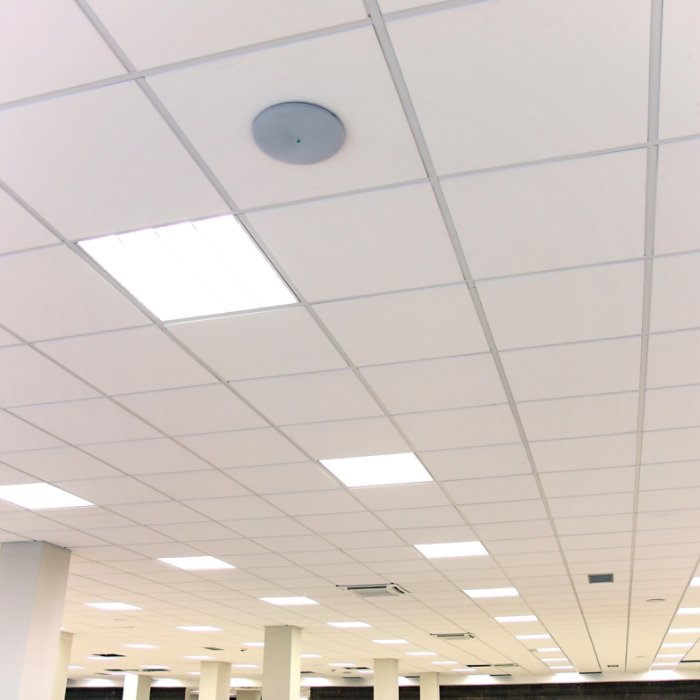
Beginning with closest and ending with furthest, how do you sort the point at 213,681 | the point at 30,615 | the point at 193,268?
the point at 193,268, the point at 30,615, the point at 213,681

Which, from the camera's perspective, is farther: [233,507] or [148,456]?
[233,507]

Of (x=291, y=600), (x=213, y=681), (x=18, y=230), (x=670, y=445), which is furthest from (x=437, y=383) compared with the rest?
(x=213, y=681)

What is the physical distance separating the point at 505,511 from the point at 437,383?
8.41 feet

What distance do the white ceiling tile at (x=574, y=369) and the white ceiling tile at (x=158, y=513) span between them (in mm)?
3381

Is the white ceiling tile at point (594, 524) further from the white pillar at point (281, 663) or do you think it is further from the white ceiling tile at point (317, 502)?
the white pillar at point (281, 663)

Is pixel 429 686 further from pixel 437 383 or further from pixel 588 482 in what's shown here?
pixel 437 383

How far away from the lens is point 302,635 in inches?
508

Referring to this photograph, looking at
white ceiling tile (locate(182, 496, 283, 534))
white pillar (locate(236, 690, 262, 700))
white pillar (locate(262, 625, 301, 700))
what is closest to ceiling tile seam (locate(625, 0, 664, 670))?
white ceiling tile (locate(182, 496, 283, 534))

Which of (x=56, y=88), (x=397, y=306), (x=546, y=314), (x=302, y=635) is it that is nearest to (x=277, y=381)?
(x=397, y=306)

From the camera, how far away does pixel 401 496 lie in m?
5.71

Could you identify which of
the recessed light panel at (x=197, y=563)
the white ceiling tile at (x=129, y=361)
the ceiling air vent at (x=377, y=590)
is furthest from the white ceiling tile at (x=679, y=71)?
the ceiling air vent at (x=377, y=590)

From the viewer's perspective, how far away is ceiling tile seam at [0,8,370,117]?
198cm

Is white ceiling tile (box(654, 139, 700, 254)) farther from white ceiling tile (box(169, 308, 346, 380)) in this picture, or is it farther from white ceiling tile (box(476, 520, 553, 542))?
white ceiling tile (box(476, 520, 553, 542))

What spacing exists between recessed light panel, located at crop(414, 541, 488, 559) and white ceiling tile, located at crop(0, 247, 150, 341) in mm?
4600
